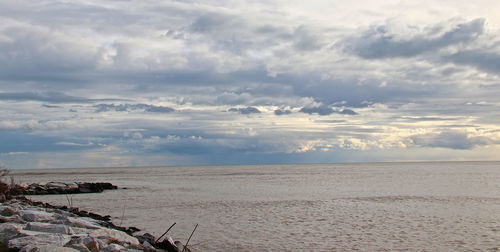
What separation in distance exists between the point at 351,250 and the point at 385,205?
15.6 metres

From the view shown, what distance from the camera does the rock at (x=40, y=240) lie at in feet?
35.4

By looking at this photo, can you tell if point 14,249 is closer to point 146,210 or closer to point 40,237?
point 40,237

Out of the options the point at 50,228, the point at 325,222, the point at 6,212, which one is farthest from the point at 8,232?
the point at 325,222

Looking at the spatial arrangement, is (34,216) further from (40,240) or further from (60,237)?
(40,240)

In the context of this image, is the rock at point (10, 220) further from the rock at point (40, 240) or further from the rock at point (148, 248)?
the rock at point (148, 248)

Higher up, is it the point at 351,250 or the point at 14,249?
the point at 14,249

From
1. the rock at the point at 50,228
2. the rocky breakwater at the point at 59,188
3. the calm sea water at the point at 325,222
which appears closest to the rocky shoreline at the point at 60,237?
the rock at the point at 50,228

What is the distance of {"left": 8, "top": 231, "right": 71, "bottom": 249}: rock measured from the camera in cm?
1080

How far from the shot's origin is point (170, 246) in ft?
47.1

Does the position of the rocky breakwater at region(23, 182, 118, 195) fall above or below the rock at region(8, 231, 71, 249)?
below

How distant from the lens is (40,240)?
1135cm

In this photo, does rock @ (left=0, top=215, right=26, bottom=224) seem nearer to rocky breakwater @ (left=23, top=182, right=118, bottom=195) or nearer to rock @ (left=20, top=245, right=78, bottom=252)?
rock @ (left=20, top=245, right=78, bottom=252)

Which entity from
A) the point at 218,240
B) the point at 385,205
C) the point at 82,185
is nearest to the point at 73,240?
the point at 218,240

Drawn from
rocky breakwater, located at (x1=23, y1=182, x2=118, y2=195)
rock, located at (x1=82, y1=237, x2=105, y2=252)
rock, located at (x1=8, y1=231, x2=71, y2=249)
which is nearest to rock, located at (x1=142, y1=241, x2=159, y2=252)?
rock, located at (x1=82, y1=237, x2=105, y2=252)
